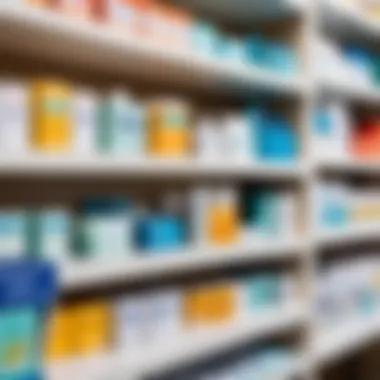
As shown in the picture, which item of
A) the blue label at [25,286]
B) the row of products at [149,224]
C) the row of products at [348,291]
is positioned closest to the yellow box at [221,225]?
the row of products at [149,224]

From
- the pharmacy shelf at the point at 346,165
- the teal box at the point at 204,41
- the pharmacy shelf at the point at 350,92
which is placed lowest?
the pharmacy shelf at the point at 346,165

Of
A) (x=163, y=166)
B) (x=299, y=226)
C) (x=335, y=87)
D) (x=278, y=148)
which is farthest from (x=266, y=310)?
(x=335, y=87)

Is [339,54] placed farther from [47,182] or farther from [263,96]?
[47,182]

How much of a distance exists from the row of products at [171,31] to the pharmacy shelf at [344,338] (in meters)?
0.96

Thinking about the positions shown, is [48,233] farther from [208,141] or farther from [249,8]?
[249,8]

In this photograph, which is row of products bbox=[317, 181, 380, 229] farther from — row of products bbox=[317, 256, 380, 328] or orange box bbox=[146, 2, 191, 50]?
orange box bbox=[146, 2, 191, 50]

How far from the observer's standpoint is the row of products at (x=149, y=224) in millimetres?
1394

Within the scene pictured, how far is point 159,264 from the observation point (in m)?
1.72

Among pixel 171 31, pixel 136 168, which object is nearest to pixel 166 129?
pixel 136 168

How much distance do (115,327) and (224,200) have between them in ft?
1.86

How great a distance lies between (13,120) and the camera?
1.35 meters

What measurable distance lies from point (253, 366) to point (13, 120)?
113cm

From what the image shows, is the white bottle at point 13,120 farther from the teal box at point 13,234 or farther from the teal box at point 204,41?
the teal box at point 204,41

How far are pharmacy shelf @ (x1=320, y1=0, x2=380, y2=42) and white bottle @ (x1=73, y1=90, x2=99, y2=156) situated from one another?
1.25m
